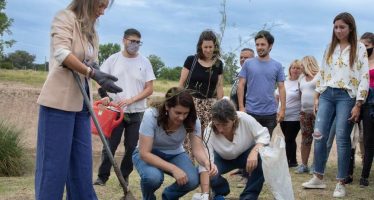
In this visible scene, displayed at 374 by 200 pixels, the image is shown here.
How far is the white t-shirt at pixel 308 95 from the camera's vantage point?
6465 millimetres

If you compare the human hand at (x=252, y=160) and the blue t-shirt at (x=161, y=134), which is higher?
the blue t-shirt at (x=161, y=134)

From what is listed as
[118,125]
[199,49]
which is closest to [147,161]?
[118,125]

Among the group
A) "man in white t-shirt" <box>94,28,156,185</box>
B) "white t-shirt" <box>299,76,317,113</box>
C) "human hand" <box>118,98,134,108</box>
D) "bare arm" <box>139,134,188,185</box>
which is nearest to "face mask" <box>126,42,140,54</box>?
"man in white t-shirt" <box>94,28,156,185</box>

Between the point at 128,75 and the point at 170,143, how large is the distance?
133 cm

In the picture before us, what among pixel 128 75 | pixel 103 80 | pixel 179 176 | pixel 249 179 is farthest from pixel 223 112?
pixel 128 75

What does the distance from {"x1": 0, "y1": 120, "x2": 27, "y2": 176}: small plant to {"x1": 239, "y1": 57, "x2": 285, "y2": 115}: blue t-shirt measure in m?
4.93

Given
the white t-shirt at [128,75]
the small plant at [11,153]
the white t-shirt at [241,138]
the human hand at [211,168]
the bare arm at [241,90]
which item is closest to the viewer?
the human hand at [211,168]

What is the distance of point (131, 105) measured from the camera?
5270 millimetres

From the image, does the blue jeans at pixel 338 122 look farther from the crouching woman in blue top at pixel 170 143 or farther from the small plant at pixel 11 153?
the small plant at pixel 11 153

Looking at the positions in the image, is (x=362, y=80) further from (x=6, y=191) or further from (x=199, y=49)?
(x=6, y=191)

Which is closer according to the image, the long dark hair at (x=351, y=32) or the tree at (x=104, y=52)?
the long dark hair at (x=351, y=32)

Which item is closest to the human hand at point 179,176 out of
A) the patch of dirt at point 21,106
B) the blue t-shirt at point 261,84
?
the blue t-shirt at point 261,84

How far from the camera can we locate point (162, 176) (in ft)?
13.4

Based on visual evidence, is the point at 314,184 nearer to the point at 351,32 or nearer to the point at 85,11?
the point at 351,32
